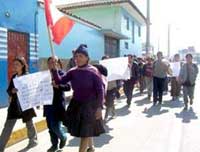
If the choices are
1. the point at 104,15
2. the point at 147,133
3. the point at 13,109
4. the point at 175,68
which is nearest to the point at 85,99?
the point at 13,109

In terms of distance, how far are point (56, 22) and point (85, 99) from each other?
1.41 metres

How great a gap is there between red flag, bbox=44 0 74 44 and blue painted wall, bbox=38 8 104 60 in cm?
840

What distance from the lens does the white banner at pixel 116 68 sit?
10.8m

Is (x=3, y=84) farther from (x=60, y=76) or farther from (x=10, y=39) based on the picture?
(x=60, y=76)

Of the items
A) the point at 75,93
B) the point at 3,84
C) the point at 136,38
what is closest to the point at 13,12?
the point at 3,84

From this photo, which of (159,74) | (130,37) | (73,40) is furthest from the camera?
(130,37)

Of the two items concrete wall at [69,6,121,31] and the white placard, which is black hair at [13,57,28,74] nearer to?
the white placard

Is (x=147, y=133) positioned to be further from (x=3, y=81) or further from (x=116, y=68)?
(x=3, y=81)

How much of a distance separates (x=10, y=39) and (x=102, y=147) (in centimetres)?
619

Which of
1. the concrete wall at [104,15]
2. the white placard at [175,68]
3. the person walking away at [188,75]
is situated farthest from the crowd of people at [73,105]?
the concrete wall at [104,15]

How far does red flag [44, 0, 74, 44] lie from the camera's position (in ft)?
22.1

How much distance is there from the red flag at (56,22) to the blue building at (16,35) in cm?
559

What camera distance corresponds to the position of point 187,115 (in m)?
12.4

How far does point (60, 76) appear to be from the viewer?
686 centimetres
